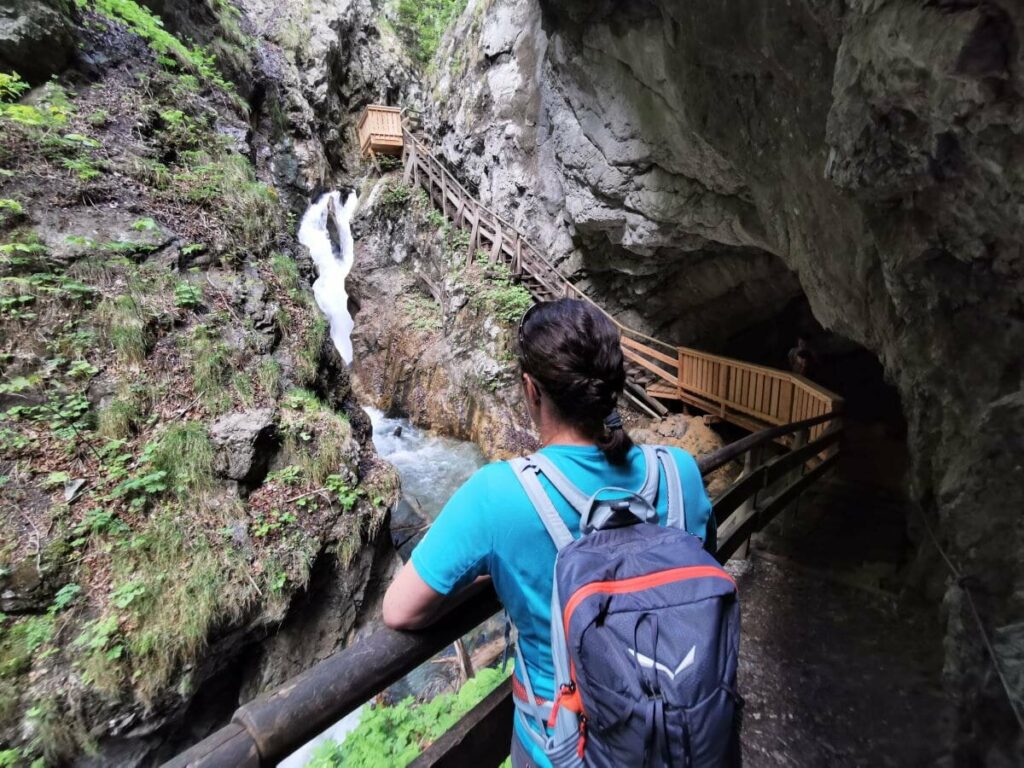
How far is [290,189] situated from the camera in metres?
13.3

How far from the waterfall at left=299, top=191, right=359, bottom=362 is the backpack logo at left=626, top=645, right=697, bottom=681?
13534 millimetres

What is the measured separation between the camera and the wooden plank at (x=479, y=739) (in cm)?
139

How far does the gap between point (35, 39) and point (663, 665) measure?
9048 millimetres

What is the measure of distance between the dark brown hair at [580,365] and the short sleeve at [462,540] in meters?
0.26

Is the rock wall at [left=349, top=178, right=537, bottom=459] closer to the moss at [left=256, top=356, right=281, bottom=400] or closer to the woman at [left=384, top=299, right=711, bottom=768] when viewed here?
the moss at [left=256, top=356, right=281, bottom=400]

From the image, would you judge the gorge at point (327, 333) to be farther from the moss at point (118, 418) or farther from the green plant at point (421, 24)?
the green plant at point (421, 24)

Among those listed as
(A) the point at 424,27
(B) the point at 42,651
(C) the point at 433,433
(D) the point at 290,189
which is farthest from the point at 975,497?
(A) the point at 424,27

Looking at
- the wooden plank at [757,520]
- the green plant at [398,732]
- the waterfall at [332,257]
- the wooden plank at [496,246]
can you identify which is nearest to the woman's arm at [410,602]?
the green plant at [398,732]

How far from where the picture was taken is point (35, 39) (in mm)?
5844

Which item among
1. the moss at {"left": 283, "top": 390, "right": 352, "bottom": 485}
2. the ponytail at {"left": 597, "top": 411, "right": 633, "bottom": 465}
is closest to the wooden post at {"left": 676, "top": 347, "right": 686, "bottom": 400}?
the moss at {"left": 283, "top": 390, "right": 352, "bottom": 485}

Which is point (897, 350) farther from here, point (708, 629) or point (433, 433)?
point (433, 433)

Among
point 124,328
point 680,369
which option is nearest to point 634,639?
point 124,328

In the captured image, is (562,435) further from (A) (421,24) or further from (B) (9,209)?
(A) (421,24)

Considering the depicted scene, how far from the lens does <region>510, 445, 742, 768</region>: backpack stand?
2.91 feet
